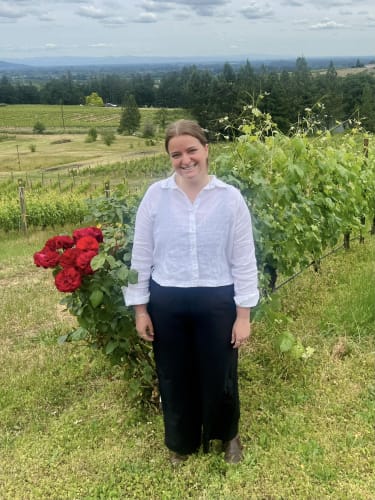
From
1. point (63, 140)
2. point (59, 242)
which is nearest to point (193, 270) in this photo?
point (59, 242)

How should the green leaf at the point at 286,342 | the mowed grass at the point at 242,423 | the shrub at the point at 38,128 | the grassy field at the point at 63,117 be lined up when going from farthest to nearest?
the grassy field at the point at 63,117, the shrub at the point at 38,128, the green leaf at the point at 286,342, the mowed grass at the point at 242,423

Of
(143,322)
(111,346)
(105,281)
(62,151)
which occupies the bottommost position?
(62,151)

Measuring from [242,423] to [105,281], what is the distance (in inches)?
51.6

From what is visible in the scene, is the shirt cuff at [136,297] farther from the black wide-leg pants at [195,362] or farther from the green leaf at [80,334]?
the green leaf at [80,334]

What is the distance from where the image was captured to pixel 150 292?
2357mm

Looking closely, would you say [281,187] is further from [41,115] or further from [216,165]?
[41,115]

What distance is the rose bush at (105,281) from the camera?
7.82ft

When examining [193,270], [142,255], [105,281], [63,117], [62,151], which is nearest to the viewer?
[193,270]

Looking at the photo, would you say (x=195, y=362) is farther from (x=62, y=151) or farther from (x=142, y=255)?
(x=62, y=151)

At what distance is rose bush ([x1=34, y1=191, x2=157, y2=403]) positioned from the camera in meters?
2.38

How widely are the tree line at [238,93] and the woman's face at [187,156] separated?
2042 millimetres

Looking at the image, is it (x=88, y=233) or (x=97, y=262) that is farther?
(x=88, y=233)

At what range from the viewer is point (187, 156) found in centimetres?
212

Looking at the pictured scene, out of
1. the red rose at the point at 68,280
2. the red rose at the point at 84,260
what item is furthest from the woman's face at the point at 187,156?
the red rose at the point at 68,280
